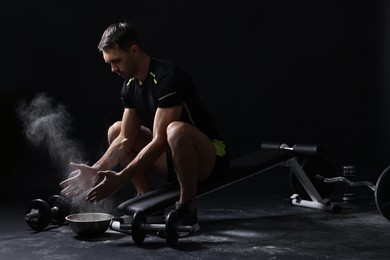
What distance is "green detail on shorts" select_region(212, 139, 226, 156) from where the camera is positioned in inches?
125

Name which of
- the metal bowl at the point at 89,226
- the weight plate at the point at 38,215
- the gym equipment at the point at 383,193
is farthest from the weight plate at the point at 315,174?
the weight plate at the point at 38,215

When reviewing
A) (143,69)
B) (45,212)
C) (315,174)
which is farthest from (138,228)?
(315,174)

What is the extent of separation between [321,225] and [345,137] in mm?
2007

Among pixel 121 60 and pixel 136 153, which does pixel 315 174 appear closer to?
pixel 136 153

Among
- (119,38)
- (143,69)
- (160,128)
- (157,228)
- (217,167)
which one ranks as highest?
(119,38)

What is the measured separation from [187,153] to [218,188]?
0.34m

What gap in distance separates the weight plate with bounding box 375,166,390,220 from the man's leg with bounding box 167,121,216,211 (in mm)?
869

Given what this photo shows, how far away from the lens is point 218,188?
317 centimetres

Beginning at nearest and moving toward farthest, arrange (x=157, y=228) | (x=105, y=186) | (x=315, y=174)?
(x=105, y=186)
(x=157, y=228)
(x=315, y=174)

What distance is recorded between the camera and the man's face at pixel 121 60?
9.63ft

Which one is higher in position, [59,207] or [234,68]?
[234,68]

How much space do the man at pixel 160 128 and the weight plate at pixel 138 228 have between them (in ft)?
0.52

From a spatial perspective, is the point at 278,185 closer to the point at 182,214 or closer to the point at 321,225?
the point at 321,225

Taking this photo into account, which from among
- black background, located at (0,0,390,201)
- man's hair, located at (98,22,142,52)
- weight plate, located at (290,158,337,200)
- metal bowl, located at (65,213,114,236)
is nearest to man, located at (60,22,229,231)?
man's hair, located at (98,22,142,52)
